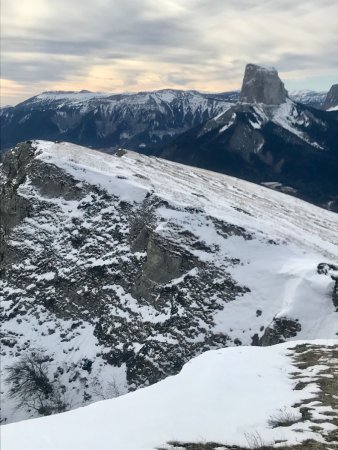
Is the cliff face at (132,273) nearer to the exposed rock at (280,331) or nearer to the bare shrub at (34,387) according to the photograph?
the exposed rock at (280,331)

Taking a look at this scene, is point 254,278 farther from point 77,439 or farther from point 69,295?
point 77,439

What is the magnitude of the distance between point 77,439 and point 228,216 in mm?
57678

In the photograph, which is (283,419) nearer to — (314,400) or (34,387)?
(314,400)

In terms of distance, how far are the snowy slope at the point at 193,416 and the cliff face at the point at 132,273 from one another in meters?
33.9

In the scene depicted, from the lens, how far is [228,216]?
66625 millimetres

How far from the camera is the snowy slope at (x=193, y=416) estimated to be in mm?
10242

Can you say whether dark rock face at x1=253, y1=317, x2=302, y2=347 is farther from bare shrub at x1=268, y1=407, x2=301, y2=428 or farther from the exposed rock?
bare shrub at x1=268, y1=407, x2=301, y2=428

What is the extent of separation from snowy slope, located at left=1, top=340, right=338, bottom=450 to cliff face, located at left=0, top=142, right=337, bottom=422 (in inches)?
1335

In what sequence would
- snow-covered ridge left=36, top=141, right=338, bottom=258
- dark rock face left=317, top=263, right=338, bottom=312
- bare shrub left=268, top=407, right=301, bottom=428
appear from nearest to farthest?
bare shrub left=268, top=407, right=301, bottom=428, dark rock face left=317, top=263, right=338, bottom=312, snow-covered ridge left=36, top=141, right=338, bottom=258

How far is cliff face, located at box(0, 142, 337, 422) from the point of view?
173 feet

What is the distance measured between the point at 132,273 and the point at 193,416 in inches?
2077

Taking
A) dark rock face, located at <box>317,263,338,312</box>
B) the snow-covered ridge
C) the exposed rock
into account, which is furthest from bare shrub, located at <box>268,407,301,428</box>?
the snow-covered ridge

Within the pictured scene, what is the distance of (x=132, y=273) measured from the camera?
64.1 m

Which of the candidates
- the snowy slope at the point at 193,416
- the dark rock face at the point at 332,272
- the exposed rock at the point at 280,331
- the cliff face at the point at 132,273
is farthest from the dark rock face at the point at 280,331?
the snowy slope at the point at 193,416
